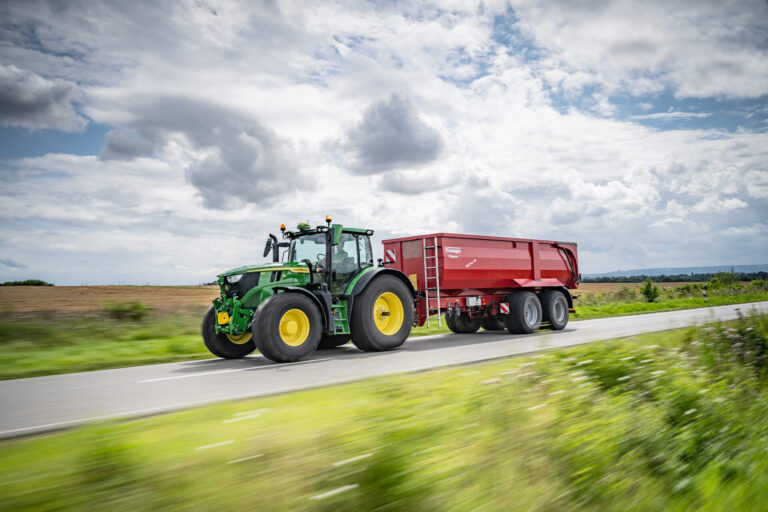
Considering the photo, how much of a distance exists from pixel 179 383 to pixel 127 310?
7.76m

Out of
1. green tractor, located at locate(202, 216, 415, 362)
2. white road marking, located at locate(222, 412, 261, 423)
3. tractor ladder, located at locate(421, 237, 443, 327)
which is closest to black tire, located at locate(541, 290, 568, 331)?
tractor ladder, located at locate(421, 237, 443, 327)

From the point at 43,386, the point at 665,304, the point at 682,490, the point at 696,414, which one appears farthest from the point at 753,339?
the point at 665,304

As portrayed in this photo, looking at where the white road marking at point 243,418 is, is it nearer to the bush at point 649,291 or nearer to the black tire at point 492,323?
the black tire at point 492,323

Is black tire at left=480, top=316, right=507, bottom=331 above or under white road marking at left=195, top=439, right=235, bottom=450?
under

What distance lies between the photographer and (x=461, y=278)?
13336mm

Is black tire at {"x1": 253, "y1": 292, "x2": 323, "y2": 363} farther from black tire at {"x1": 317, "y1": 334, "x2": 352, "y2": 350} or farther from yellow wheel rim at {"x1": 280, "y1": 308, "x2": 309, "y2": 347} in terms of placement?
black tire at {"x1": 317, "y1": 334, "x2": 352, "y2": 350}

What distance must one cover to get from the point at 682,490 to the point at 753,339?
4152mm

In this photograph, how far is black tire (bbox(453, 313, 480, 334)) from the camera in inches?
615

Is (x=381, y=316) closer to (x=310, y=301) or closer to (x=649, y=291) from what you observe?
(x=310, y=301)

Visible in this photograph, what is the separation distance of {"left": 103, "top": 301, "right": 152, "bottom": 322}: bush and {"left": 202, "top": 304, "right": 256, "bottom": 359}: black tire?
4.76 metres

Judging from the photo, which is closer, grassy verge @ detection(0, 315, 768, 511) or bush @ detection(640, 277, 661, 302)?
grassy verge @ detection(0, 315, 768, 511)

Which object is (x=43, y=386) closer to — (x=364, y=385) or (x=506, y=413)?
(x=364, y=385)

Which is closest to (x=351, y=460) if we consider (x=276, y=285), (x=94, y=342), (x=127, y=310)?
(x=276, y=285)

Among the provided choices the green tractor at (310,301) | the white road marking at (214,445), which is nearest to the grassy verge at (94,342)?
the green tractor at (310,301)
